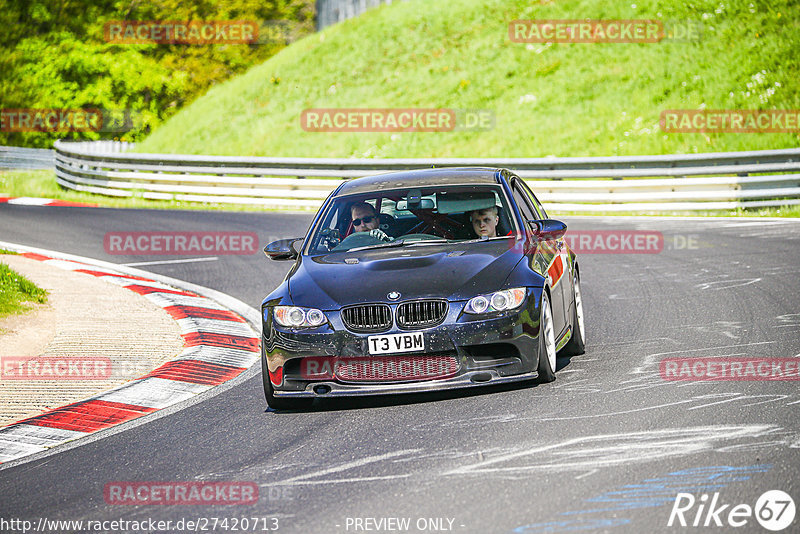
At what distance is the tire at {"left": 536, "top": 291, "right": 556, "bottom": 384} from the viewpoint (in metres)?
7.22

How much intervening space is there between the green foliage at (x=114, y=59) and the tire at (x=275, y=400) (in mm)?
Answer: 54078

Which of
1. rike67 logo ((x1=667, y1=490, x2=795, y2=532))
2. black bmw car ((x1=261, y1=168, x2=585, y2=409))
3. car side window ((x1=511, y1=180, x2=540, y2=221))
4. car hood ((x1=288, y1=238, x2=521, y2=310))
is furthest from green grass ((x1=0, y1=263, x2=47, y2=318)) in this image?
rike67 logo ((x1=667, y1=490, x2=795, y2=532))

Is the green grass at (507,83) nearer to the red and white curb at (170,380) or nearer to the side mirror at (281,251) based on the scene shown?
the red and white curb at (170,380)

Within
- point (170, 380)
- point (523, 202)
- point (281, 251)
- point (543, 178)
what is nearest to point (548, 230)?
point (523, 202)

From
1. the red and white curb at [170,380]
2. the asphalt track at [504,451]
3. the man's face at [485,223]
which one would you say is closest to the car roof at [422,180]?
the man's face at [485,223]

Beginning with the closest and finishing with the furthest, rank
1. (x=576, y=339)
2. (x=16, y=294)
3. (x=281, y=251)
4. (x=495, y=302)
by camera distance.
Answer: (x=495, y=302), (x=281, y=251), (x=576, y=339), (x=16, y=294)

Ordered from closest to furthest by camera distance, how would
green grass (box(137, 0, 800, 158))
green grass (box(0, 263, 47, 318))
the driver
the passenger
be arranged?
the passenger < the driver < green grass (box(0, 263, 47, 318)) < green grass (box(137, 0, 800, 158))

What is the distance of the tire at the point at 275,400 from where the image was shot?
290 inches

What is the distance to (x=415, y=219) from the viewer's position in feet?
27.8

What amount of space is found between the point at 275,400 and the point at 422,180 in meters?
2.31

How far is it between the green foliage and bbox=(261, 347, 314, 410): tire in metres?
54.1

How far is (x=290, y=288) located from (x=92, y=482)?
2.10m

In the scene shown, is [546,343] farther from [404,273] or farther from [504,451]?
[504,451]

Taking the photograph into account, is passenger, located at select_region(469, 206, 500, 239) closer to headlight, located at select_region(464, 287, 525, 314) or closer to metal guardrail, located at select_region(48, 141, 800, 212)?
headlight, located at select_region(464, 287, 525, 314)
